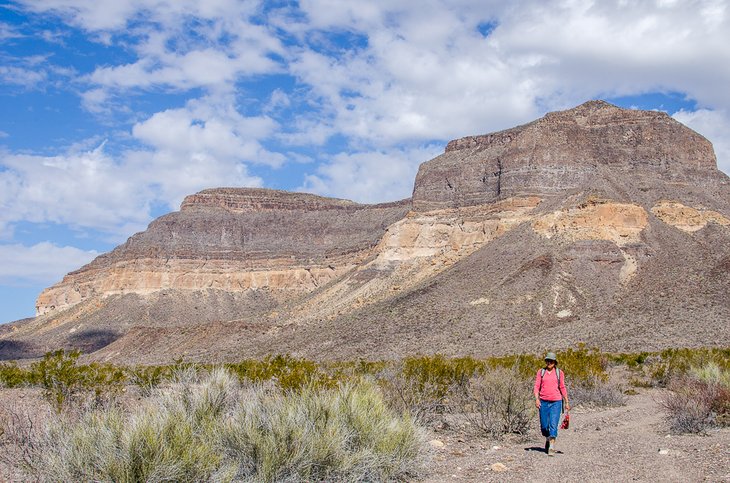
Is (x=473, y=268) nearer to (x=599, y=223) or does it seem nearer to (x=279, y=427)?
(x=599, y=223)

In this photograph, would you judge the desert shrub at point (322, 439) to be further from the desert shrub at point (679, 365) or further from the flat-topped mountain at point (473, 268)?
the flat-topped mountain at point (473, 268)

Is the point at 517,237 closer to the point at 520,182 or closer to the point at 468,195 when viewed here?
the point at 520,182

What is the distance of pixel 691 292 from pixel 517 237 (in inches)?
672

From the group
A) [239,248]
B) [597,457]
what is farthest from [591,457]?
[239,248]

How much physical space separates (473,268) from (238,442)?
50086 mm

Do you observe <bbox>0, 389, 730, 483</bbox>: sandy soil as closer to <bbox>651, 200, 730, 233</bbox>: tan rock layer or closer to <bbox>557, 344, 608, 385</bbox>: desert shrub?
<bbox>557, 344, 608, 385</bbox>: desert shrub

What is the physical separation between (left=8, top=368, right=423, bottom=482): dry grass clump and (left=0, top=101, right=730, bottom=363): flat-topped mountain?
31.6m

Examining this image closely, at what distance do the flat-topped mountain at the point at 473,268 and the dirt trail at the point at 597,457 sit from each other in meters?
27.0

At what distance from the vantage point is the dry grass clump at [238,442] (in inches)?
289

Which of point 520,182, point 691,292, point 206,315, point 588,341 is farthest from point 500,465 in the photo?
point 206,315

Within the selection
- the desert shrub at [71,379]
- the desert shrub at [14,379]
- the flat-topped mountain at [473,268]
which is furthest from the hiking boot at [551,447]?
the flat-topped mountain at [473,268]

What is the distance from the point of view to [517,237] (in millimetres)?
60219

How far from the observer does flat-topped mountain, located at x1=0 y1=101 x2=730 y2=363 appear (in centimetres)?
4641

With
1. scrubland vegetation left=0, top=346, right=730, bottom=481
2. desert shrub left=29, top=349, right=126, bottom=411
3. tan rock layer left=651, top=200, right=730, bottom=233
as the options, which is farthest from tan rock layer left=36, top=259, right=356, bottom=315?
scrubland vegetation left=0, top=346, right=730, bottom=481
